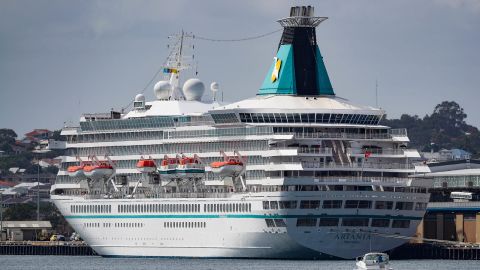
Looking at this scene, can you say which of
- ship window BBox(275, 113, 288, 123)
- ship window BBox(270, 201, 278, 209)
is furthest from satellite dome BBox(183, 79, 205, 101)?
ship window BBox(270, 201, 278, 209)

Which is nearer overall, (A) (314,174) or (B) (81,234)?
(A) (314,174)

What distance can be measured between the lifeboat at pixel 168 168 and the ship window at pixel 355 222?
15.0 m

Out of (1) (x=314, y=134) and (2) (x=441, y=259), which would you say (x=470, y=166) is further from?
(1) (x=314, y=134)

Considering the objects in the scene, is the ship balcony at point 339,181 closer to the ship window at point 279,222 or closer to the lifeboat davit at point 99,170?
the ship window at point 279,222

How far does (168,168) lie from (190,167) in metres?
2.71

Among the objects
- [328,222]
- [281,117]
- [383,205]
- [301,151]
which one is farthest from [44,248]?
[383,205]

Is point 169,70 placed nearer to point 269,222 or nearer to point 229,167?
point 229,167

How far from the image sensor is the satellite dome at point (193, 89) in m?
123

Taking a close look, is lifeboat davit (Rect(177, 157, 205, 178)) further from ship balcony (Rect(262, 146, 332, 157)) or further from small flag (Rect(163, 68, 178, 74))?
small flag (Rect(163, 68, 178, 74))

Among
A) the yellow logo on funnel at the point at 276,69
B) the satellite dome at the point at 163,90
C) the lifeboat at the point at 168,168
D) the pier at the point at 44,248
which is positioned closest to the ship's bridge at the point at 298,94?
the yellow logo on funnel at the point at 276,69

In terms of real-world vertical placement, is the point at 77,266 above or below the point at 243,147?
below

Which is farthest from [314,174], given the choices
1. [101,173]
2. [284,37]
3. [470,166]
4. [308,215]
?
[470,166]

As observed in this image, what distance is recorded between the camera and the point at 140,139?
396ft

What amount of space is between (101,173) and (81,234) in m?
6.10
